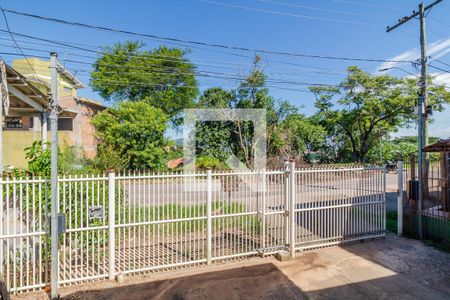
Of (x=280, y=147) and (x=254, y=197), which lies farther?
(x=280, y=147)

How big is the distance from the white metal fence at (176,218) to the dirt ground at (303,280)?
0.86ft

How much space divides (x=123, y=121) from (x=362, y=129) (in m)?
18.8

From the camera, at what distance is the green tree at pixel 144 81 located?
2577 centimetres

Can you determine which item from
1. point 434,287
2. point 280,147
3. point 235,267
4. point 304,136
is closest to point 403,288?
point 434,287

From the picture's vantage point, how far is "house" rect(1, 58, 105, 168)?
820cm

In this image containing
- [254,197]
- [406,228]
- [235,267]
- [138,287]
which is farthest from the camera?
[406,228]

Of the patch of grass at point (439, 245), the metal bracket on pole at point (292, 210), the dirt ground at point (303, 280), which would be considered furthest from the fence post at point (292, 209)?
the patch of grass at point (439, 245)

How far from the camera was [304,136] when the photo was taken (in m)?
21.2

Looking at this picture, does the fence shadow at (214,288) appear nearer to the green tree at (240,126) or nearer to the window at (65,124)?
the green tree at (240,126)

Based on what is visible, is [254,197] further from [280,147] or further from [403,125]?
[403,125]

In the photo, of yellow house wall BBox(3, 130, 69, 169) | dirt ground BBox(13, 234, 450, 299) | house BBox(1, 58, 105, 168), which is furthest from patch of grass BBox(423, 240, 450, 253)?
yellow house wall BBox(3, 130, 69, 169)

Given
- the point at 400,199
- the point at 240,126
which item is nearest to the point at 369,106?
the point at 240,126

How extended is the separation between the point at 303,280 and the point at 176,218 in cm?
247

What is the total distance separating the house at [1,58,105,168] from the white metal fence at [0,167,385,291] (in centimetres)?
325
